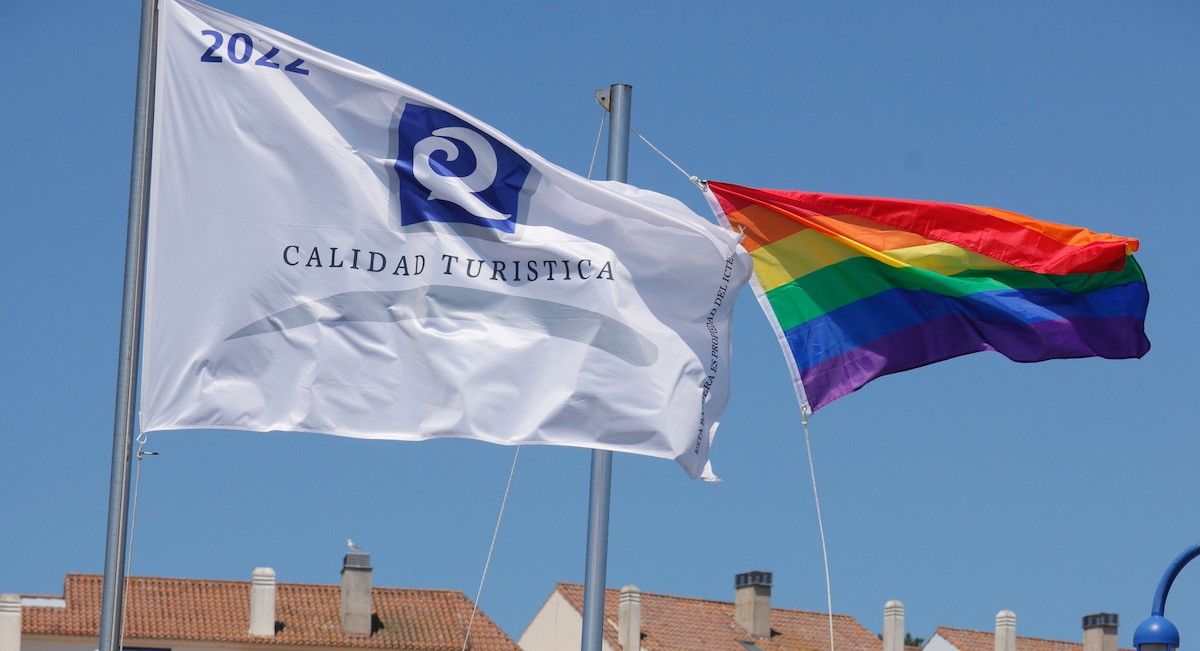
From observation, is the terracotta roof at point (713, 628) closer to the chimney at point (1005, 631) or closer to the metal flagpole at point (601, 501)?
the chimney at point (1005, 631)

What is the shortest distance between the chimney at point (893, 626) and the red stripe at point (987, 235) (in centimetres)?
4649

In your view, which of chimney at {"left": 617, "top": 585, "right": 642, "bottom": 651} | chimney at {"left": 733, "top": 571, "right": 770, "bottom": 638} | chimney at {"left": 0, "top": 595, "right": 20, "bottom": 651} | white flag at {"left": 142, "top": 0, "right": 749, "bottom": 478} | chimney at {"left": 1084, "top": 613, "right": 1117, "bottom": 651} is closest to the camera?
white flag at {"left": 142, "top": 0, "right": 749, "bottom": 478}

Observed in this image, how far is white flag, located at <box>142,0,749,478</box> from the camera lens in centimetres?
1105

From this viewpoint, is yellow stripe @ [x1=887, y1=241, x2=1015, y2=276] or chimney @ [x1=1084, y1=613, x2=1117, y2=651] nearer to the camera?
yellow stripe @ [x1=887, y1=241, x2=1015, y2=276]

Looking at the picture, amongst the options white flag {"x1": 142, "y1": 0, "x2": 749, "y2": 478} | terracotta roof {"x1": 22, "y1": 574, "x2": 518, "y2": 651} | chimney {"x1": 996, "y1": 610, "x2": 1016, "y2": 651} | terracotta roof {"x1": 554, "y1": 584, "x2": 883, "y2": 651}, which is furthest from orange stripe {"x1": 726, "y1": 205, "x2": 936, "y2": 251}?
chimney {"x1": 996, "y1": 610, "x2": 1016, "y2": 651}

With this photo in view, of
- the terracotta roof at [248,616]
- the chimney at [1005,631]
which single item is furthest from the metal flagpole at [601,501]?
the chimney at [1005,631]

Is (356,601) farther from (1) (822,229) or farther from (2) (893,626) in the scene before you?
(1) (822,229)

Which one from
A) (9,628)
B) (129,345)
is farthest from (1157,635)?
(9,628)

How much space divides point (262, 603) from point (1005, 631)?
971 inches

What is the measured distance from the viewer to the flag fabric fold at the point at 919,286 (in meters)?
14.2

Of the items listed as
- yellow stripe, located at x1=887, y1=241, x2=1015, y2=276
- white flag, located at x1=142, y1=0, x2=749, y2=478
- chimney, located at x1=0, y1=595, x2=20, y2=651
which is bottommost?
chimney, located at x1=0, y1=595, x2=20, y2=651

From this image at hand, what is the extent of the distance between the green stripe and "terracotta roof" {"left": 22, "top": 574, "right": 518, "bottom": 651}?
1456 inches

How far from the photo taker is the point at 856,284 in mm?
14305

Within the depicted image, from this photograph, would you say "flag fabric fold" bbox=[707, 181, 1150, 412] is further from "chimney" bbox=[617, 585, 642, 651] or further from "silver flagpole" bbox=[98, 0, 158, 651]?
"chimney" bbox=[617, 585, 642, 651]
